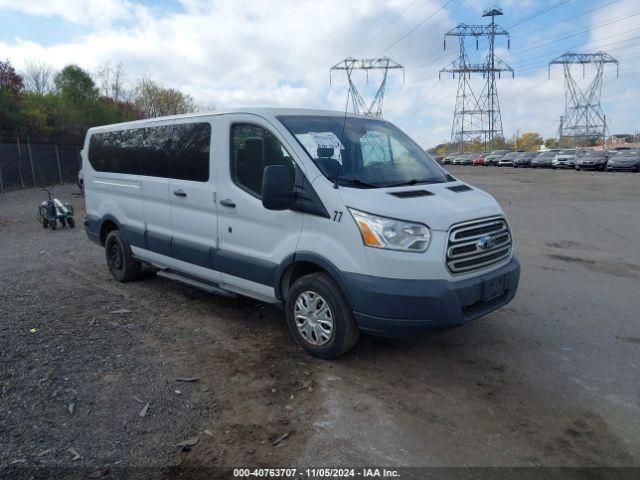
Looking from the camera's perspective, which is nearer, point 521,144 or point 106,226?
point 106,226

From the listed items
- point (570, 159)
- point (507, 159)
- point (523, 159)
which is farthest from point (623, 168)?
point (507, 159)

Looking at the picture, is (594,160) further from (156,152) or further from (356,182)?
(356,182)

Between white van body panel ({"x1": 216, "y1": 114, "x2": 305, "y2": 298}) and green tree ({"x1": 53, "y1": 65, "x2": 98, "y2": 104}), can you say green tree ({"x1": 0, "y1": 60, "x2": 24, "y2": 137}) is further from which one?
white van body panel ({"x1": 216, "y1": 114, "x2": 305, "y2": 298})

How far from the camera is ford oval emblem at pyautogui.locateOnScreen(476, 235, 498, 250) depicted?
4.24m

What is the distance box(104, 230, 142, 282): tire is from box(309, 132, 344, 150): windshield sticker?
3.48 m

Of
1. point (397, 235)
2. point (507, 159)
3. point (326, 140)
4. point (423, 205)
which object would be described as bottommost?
point (507, 159)

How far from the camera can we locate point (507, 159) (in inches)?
2172

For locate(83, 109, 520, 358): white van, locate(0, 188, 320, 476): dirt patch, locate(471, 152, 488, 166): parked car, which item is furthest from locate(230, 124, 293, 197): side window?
locate(471, 152, 488, 166): parked car

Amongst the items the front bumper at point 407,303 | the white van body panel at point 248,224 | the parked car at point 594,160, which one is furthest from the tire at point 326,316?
the parked car at point 594,160

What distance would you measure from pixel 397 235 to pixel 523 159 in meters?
52.4

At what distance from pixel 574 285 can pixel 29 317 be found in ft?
22.0

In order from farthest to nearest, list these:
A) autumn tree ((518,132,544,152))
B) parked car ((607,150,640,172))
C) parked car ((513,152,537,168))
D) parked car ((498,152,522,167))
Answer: autumn tree ((518,132,544,152)), parked car ((498,152,522,167)), parked car ((513,152,537,168)), parked car ((607,150,640,172))

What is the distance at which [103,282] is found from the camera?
283 inches

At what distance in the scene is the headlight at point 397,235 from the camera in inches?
155
